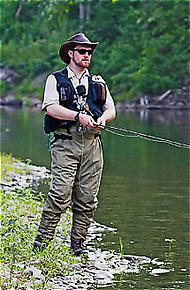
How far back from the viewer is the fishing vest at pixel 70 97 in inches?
260

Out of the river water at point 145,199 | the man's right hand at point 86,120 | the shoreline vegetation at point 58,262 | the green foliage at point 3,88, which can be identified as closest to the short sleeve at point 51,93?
the man's right hand at point 86,120

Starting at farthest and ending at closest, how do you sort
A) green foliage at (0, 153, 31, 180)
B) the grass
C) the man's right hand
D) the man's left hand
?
green foliage at (0, 153, 31, 180) < the man's left hand < the man's right hand < the grass

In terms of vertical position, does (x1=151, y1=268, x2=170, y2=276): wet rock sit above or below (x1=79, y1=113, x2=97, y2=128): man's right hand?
below

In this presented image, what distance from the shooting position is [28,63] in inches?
1987

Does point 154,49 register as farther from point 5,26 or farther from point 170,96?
point 5,26

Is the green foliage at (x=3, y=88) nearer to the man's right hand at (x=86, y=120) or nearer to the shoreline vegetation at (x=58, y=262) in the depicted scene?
the shoreline vegetation at (x=58, y=262)

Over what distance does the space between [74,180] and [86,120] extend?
2.01 ft

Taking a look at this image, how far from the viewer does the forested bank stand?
1537 inches

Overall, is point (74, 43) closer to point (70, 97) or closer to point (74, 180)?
point (70, 97)

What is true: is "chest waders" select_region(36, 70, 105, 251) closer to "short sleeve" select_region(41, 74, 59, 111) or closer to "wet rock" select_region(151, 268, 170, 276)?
"short sleeve" select_region(41, 74, 59, 111)

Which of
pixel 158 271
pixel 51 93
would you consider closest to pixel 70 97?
pixel 51 93

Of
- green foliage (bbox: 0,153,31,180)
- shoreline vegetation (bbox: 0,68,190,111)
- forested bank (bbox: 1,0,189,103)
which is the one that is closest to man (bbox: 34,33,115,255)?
green foliage (bbox: 0,153,31,180)

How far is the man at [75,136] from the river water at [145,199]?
0.78 m

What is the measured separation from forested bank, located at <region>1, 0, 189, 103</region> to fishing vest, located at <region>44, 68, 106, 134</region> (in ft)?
101
